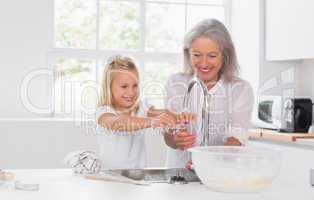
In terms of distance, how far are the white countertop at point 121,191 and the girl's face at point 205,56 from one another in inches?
17.9

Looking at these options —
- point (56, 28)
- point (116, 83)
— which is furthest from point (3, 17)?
point (116, 83)

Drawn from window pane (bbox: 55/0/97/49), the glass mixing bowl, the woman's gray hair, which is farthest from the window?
the glass mixing bowl

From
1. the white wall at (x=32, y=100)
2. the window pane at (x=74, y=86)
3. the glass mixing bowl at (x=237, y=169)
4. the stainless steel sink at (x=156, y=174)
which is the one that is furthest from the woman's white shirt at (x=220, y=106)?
the window pane at (x=74, y=86)

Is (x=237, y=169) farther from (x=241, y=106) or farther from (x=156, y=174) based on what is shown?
(x=241, y=106)

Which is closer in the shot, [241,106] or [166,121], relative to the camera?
[166,121]

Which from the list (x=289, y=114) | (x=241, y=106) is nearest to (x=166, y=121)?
(x=241, y=106)

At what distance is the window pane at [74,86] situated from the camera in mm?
4184

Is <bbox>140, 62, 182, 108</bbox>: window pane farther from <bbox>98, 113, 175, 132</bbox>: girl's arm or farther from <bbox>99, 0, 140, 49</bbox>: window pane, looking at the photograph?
<bbox>98, 113, 175, 132</bbox>: girl's arm

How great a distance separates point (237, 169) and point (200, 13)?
3.40m

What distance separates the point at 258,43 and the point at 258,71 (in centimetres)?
23

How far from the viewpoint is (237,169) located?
1418 millimetres

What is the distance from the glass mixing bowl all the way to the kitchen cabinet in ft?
7.83

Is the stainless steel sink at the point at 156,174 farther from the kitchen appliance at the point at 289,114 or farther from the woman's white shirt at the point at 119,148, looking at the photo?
the kitchen appliance at the point at 289,114

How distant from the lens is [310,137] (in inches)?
135
